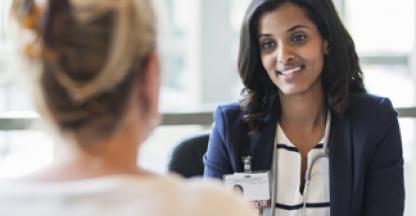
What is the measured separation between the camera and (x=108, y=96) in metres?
0.94

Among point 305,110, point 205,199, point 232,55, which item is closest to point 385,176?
point 305,110

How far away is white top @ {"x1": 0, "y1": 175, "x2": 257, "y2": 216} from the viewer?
0.92 metres

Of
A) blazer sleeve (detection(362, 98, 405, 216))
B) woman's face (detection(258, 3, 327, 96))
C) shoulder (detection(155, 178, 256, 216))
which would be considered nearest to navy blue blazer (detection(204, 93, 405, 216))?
blazer sleeve (detection(362, 98, 405, 216))

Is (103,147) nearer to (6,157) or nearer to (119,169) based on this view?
(119,169)

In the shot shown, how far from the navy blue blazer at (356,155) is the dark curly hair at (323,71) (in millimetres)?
42

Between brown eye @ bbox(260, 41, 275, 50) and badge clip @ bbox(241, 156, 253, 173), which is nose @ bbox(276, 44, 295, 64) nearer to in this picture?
brown eye @ bbox(260, 41, 275, 50)

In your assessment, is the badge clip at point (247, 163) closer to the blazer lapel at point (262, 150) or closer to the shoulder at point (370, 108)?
the blazer lapel at point (262, 150)

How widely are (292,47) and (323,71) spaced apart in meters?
0.15

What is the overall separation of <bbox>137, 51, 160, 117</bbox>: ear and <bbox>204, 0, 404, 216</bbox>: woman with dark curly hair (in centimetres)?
100

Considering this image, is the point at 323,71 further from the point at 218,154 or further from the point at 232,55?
the point at 232,55

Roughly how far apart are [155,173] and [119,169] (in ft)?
0.18

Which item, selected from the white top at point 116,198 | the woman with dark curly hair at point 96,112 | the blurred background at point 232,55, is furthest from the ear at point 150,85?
the blurred background at point 232,55

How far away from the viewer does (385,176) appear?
1.96 m

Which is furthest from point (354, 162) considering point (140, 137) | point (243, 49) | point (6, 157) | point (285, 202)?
point (6, 157)
